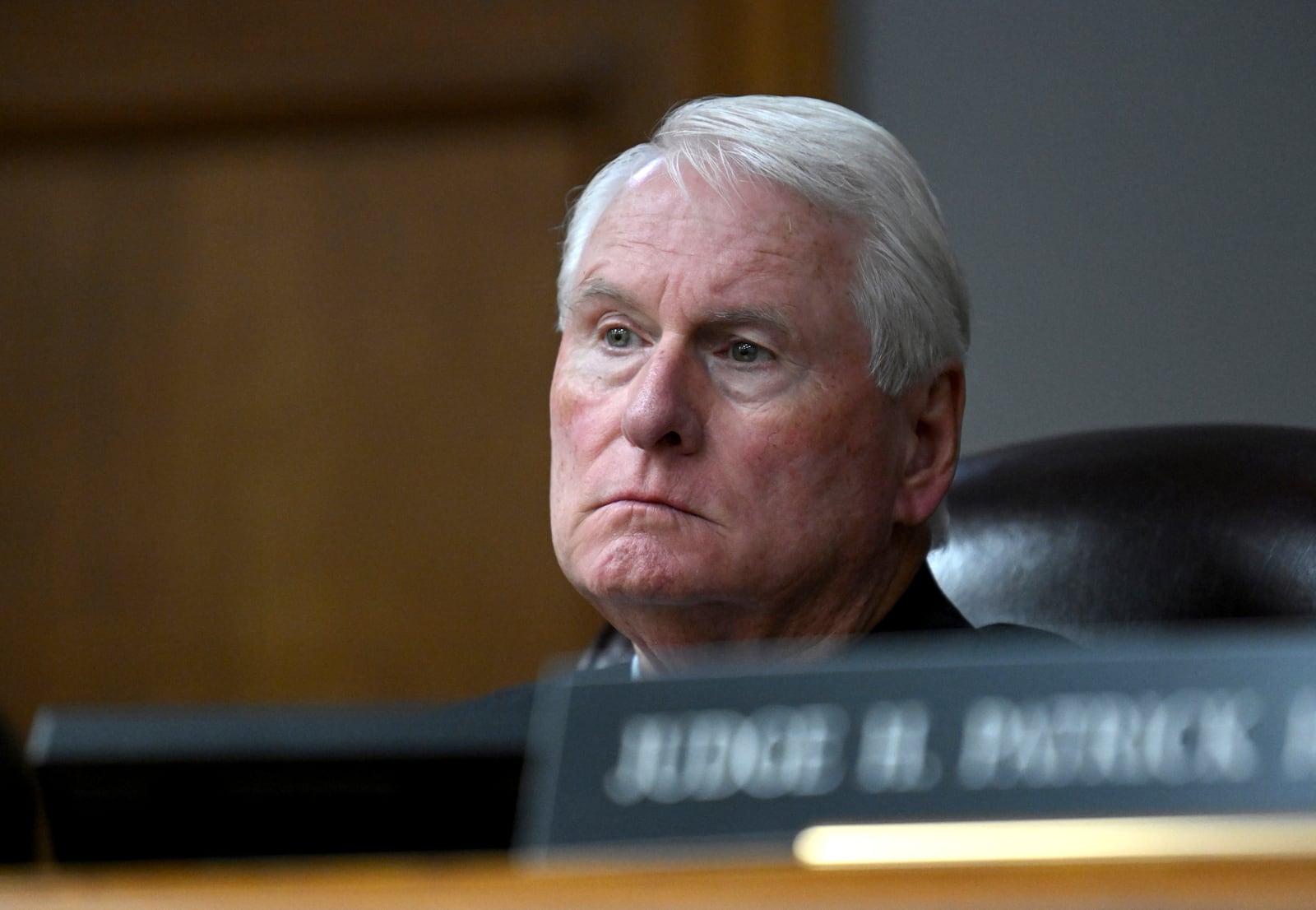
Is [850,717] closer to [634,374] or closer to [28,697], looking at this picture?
[634,374]

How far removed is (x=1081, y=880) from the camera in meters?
0.41

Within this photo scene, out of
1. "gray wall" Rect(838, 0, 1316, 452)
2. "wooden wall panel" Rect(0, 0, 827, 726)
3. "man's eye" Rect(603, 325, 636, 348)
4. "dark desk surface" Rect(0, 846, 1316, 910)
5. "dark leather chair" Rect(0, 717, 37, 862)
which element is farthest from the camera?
Result: "wooden wall panel" Rect(0, 0, 827, 726)

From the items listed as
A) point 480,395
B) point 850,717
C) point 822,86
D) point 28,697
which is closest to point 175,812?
point 850,717

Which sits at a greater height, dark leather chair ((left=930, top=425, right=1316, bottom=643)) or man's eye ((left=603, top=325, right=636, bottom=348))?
man's eye ((left=603, top=325, right=636, bottom=348))

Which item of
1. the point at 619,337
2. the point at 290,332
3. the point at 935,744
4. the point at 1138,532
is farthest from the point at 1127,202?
the point at 935,744

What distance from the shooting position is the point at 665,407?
135 centimetres

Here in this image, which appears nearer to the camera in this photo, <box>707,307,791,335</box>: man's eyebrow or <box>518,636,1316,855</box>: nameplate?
<box>518,636,1316,855</box>: nameplate

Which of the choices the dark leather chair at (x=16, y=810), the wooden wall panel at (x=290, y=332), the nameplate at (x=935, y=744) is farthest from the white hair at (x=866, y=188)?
the wooden wall panel at (x=290, y=332)

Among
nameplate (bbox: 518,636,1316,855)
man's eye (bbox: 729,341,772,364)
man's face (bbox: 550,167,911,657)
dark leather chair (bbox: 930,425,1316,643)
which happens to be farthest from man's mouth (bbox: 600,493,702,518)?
nameplate (bbox: 518,636,1316,855)

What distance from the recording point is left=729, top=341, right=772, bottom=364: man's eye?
1394mm

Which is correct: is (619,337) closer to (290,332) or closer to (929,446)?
(929,446)

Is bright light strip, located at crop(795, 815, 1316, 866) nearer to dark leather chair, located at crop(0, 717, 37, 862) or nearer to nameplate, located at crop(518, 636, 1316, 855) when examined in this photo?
nameplate, located at crop(518, 636, 1316, 855)

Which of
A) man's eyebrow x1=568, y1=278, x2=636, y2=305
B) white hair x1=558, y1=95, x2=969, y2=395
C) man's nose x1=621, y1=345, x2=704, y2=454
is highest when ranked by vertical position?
white hair x1=558, y1=95, x2=969, y2=395

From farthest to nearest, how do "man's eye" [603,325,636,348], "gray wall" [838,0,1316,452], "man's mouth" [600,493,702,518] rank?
"gray wall" [838,0,1316,452]
"man's eye" [603,325,636,348]
"man's mouth" [600,493,702,518]
